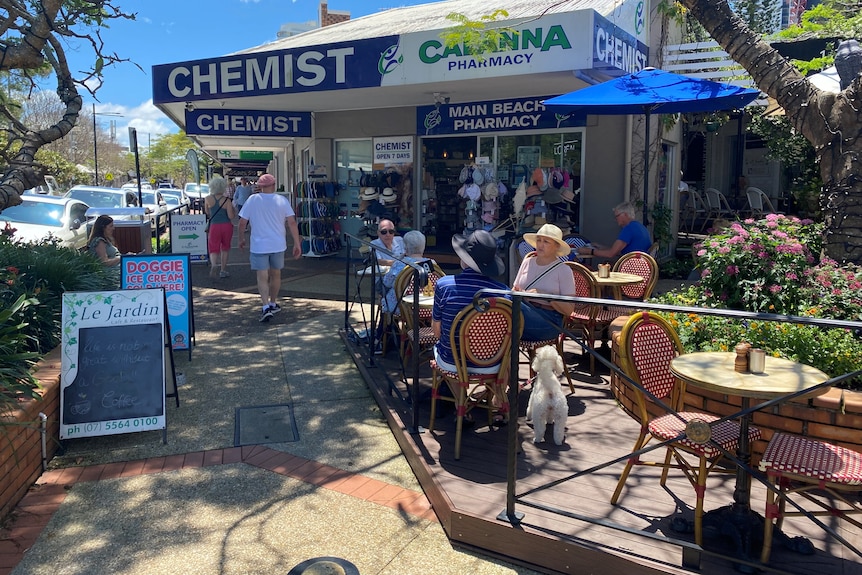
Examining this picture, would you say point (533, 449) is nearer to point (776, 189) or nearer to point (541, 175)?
point (541, 175)

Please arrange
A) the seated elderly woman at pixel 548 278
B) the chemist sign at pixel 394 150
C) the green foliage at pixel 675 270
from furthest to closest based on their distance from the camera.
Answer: the chemist sign at pixel 394 150
the green foliage at pixel 675 270
the seated elderly woman at pixel 548 278

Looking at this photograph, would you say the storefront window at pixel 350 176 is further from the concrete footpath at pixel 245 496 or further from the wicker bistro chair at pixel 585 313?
the wicker bistro chair at pixel 585 313

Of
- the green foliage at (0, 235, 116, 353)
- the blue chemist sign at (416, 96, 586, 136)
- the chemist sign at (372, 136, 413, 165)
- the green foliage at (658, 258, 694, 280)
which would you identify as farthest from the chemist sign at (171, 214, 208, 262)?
the green foliage at (658, 258, 694, 280)

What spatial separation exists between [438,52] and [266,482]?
6.95 meters

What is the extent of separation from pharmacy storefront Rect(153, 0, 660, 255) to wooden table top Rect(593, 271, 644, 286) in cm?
348

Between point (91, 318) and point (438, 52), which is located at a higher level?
point (438, 52)

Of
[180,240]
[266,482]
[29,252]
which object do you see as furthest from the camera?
[180,240]

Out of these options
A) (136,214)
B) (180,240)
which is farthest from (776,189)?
(136,214)

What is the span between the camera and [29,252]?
6.20 metres

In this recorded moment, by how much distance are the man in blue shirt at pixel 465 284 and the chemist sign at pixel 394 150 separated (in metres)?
8.52

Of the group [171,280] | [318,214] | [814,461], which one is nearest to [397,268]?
[171,280]

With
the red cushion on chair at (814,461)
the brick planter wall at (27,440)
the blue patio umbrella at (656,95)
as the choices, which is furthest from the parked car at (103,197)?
the red cushion on chair at (814,461)

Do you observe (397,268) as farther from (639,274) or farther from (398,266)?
(639,274)

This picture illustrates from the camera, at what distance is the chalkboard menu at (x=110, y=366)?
4430mm
